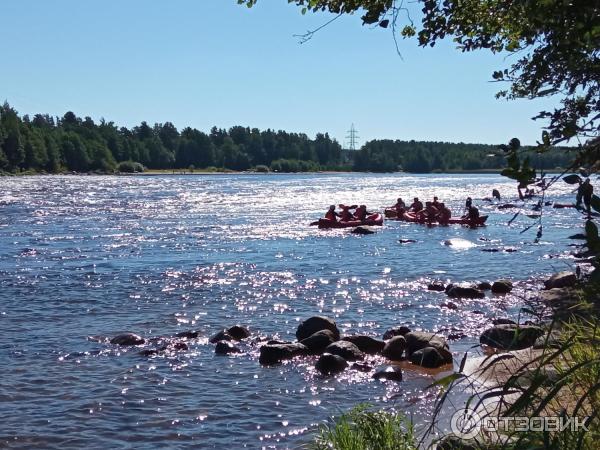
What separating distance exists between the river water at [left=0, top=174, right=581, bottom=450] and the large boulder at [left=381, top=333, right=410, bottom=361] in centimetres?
75

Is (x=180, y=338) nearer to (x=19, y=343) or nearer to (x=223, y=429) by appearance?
(x=19, y=343)

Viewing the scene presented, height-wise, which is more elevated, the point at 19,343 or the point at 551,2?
the point at 551,2

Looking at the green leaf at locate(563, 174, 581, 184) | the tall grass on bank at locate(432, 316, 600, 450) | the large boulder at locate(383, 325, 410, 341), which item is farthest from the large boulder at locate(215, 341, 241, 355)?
the green leaf at locate(563, 174, 581, 184)

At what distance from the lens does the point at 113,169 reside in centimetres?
11106

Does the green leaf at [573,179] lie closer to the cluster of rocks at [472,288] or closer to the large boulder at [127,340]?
the large boulder at [127,340]

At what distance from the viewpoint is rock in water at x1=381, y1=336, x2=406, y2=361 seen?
31.7 ft

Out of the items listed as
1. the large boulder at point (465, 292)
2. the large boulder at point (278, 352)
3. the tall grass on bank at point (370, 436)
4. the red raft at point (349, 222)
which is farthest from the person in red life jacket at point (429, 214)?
the tall grass on bank at point (370, 436)

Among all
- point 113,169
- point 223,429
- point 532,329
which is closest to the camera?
point 532,329

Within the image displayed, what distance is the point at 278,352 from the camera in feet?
31.4

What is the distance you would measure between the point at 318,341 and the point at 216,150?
429ft

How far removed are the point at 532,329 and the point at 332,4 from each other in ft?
10.8

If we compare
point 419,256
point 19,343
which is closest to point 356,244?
point 419,256

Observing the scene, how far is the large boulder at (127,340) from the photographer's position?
34.0ft

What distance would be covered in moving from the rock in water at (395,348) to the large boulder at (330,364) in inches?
32.5
